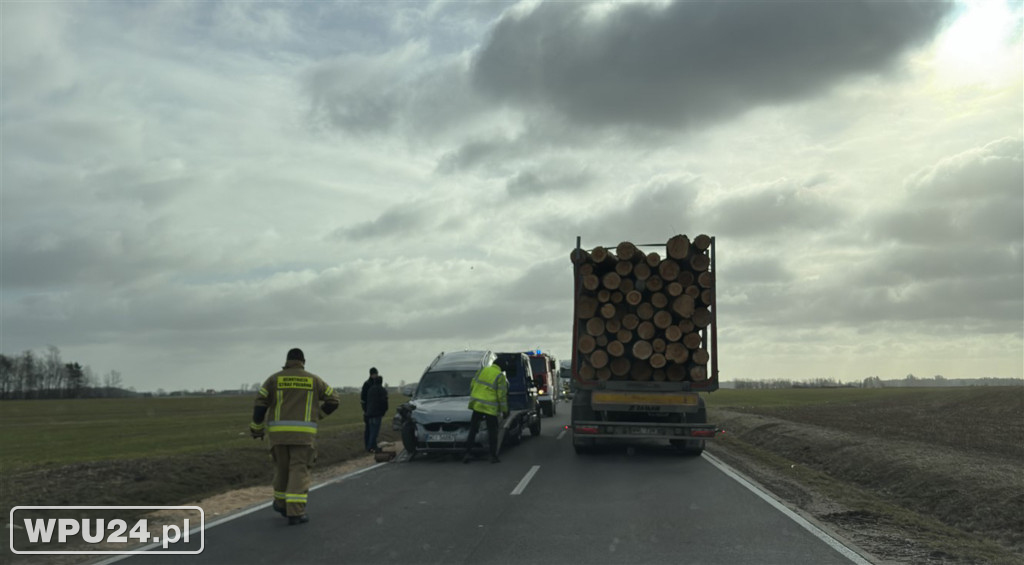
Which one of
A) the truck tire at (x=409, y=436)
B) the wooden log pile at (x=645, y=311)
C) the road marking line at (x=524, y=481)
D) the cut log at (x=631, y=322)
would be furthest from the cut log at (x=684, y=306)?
the truck tire at (x=409, y=436)

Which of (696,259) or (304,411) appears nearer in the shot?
(304,411)

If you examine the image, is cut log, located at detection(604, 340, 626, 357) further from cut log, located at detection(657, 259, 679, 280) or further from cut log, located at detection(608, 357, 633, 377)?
cut log, located at detection(657, 259, 679, 280)

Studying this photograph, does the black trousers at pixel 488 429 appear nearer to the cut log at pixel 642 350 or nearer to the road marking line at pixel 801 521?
the cut log at pixel 642 350

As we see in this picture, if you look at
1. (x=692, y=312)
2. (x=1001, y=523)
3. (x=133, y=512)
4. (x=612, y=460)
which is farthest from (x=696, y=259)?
(x=133, y=512)

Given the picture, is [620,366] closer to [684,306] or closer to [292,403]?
[684,306]

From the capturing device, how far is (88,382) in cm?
16350

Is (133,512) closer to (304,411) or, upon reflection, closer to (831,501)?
(304,411)

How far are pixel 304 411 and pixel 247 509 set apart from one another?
2.02 m

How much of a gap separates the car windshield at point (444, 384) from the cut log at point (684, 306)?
191 inches

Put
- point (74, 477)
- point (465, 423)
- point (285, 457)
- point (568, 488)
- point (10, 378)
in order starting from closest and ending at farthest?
1. point (285, 457)
2. point (568, 488)
3. point (74, 477)
4. point (465, 423)
5. point (10, 378)

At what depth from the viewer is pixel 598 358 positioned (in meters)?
16.6

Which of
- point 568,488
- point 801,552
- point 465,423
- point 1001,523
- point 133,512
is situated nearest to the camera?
point 801,552

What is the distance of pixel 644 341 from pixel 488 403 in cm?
338

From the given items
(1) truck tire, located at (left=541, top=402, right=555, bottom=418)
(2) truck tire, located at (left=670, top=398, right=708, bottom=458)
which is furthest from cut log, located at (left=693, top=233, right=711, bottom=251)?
(1) truck tire, located at (left=541, top=402, right=555, bottom=418)
